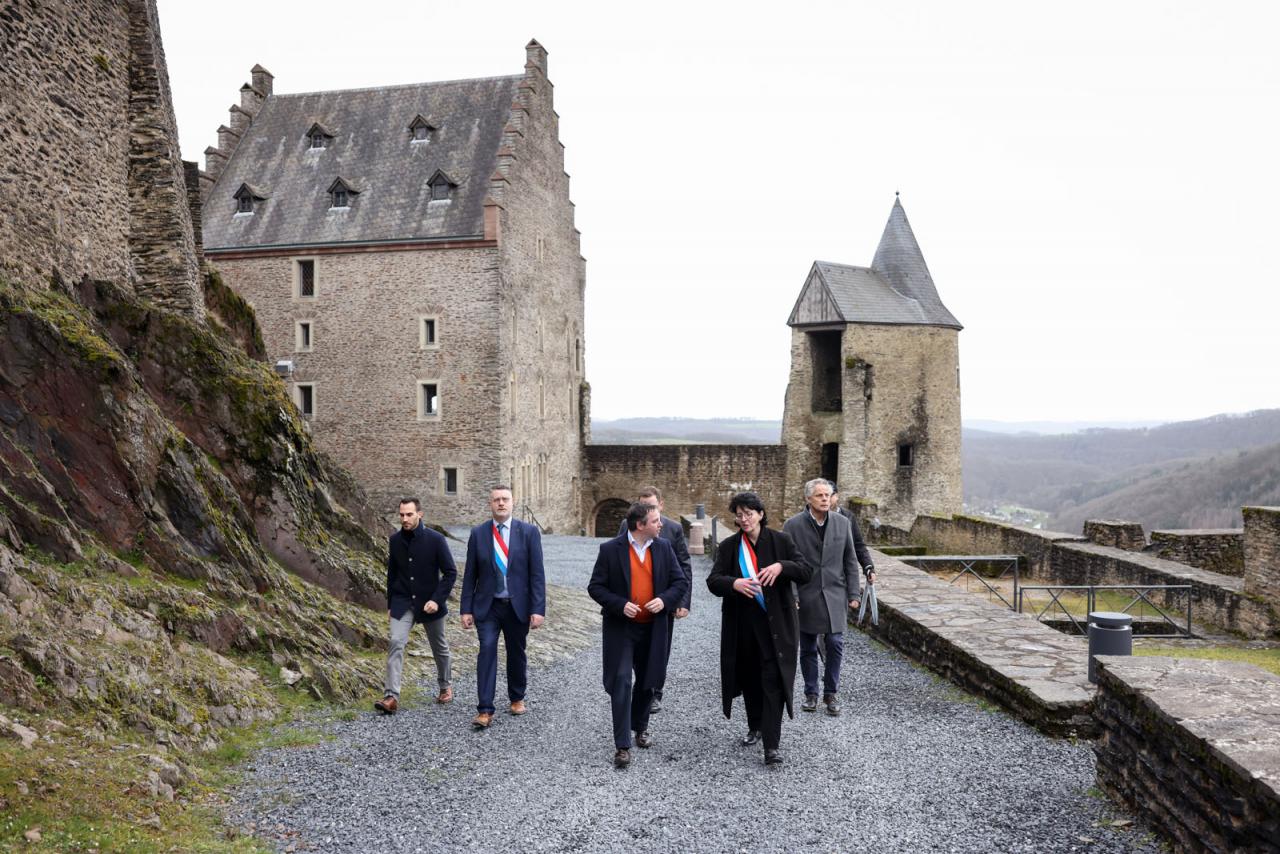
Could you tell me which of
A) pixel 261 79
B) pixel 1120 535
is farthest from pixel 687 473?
pixel 261 79

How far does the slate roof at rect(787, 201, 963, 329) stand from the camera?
3512cm

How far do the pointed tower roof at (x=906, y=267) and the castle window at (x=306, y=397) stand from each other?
2091 cm

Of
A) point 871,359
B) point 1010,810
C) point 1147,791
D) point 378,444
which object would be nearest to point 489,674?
point 1010,810

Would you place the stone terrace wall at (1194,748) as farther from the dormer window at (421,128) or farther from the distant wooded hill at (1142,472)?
the distant wooded hill at (1142,472)

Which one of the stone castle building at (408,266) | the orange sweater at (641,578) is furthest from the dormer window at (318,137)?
the orange sweater at (641,578)

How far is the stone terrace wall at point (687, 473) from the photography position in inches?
1425

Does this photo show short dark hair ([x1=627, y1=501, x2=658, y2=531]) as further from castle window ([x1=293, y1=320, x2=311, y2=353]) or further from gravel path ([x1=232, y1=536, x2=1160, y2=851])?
castle window ([x1=293, y1=320, x2=311, y2=353])

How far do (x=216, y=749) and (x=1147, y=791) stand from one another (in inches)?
210

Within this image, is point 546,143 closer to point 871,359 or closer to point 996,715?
point 871,359

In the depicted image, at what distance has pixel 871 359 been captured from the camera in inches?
1371

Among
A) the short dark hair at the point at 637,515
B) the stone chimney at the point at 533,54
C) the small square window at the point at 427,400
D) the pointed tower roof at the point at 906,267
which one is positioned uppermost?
the stone chimney at the point at 533,54

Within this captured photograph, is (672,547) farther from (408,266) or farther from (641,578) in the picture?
(408,266)

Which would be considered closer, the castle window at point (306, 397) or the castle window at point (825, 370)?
the castle window at point (306, 397)

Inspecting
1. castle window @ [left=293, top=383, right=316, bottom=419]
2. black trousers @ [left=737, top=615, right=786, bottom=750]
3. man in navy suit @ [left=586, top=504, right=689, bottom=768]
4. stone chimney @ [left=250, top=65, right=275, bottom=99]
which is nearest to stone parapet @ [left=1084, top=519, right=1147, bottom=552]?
black trousers @ [left=737, top=615, right=786, bottom=750]
